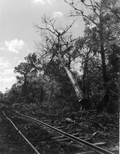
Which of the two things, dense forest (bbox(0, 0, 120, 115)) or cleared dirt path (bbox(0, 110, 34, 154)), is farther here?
dense forest (bbox(0, 0, 120, 115))

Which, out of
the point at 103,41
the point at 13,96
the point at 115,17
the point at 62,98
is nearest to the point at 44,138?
the point at 103,41

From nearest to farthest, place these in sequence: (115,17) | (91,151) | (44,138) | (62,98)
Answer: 1. (91,151)
2. (44,138)
3. (115,17)
4. (62,98)

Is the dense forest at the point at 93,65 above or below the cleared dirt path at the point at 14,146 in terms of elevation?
above

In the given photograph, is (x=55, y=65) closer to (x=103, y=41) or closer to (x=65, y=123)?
(x=103, y=41)

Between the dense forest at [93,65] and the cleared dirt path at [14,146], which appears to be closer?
the cleared dirt path at [14,146]

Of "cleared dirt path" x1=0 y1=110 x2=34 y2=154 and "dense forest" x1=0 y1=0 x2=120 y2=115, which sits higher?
"dense forest" x1=0 y1=0 x2=120 y2=115

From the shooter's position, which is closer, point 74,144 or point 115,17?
point 74,144

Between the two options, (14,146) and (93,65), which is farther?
(93,65)

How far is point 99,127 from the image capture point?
836 cm

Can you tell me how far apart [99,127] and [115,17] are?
390 inches

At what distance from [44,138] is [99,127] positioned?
2971mm

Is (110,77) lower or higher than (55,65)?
lower

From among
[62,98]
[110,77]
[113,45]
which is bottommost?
[62,98]

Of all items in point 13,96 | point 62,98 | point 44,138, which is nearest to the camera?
point 44,138
